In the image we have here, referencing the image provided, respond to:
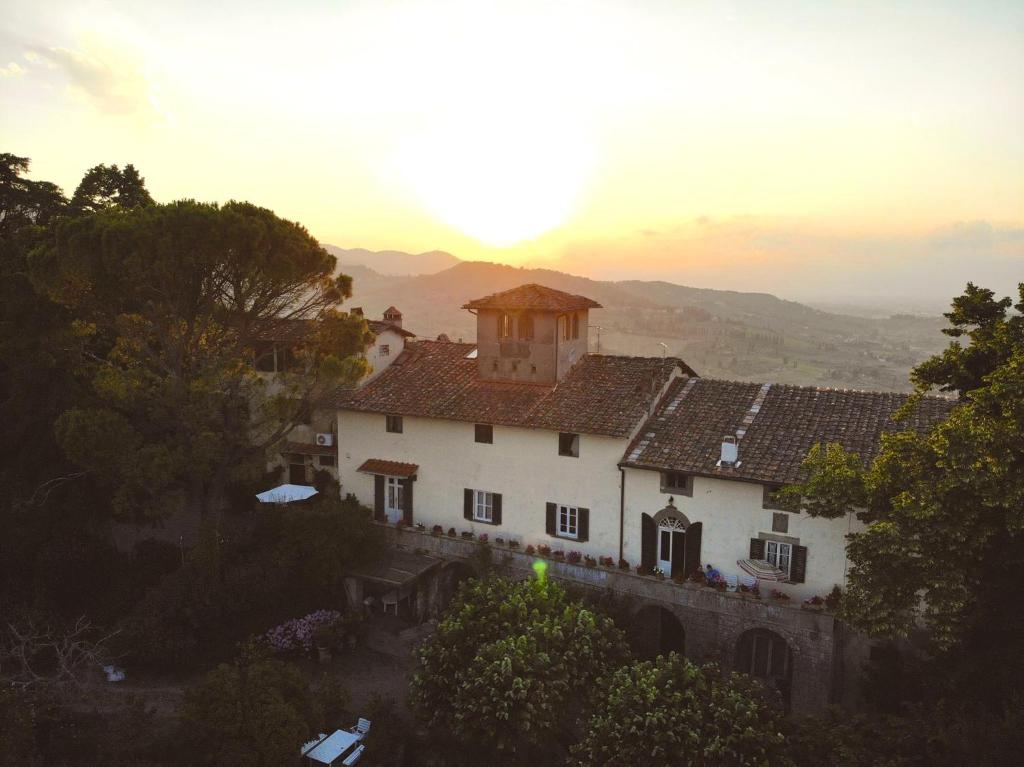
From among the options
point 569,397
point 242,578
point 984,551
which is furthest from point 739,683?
point 242,578

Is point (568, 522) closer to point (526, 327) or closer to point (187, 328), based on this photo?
point (526, 327)

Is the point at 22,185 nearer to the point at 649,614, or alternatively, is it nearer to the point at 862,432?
the point at 649,614

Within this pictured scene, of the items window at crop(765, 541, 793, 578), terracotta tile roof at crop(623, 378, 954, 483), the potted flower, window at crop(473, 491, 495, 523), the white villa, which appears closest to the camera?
the potted flower

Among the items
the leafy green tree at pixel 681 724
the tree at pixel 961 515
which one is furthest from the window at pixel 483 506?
the tree at pixel 961 515

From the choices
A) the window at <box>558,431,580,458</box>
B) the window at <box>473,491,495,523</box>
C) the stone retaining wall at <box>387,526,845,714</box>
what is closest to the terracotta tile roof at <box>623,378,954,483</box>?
the window at <box>558,431,580,458</box>

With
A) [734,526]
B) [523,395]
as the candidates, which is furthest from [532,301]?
[734,526]

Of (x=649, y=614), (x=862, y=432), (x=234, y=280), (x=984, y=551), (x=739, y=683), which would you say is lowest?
(x=649, y=614)

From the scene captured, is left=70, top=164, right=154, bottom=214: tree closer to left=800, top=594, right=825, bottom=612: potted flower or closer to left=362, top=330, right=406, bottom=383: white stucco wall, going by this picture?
left=362, top=330, right=406, bottom=383: white stucco wall
